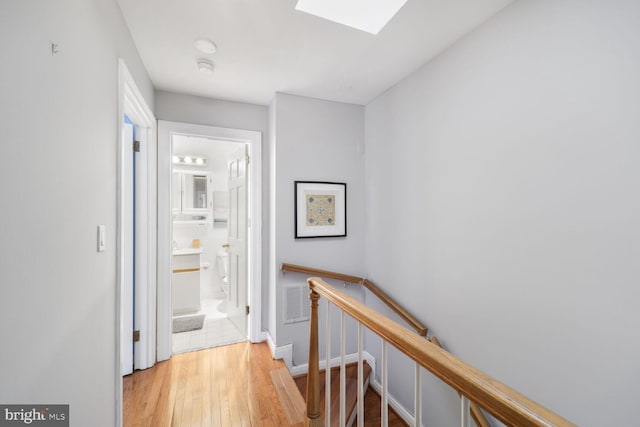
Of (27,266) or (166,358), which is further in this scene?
(166,358)

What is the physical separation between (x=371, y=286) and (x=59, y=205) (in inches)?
93.2

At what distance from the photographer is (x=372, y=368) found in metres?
2.71

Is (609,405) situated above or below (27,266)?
below

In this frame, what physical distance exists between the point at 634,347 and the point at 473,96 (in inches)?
56.6

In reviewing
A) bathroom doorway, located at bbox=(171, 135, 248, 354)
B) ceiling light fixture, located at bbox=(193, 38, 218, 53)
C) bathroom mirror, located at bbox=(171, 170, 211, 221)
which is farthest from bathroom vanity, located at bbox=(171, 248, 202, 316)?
ceiling light fixture, located at bbox=(193, 38, 218, 53)

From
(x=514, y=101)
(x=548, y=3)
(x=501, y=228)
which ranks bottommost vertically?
(x=501, y=228)

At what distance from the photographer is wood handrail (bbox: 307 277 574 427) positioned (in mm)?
538

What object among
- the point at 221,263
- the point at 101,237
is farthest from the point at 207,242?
the point at 101,237

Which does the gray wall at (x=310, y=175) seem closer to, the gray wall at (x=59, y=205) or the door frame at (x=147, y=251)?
the door frame at (x=147, y=251)

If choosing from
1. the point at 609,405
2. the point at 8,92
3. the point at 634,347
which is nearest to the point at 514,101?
the point at 634,347

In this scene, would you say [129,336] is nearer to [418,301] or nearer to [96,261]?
[96,261]

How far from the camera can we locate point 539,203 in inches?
53.4

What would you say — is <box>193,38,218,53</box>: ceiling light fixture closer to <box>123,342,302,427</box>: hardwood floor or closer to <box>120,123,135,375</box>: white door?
<box>120,123,135,375</box>: white door

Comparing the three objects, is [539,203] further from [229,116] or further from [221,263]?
[221,263]
